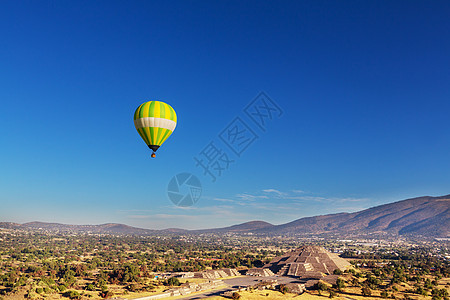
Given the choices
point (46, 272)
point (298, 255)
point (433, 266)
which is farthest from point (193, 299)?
point (433, 266)

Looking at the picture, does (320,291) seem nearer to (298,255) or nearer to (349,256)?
(298,255)

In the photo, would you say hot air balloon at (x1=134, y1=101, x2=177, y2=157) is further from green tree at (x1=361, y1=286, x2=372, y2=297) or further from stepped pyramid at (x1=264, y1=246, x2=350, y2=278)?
stepped pyramid at (x1=264, y1=246, x2=350, y2=278)

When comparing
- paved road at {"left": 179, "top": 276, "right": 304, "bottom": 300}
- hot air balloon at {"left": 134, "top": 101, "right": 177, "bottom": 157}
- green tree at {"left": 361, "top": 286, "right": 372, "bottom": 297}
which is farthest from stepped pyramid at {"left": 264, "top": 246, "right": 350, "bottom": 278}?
hot air balloon at {"left": 134, "top": 101, "right": 177, "bottom": 157}

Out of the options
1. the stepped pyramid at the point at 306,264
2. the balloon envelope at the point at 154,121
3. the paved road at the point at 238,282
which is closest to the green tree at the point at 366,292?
the paved road at the point at 238,282

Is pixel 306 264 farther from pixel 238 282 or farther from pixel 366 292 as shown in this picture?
pixel 366 292

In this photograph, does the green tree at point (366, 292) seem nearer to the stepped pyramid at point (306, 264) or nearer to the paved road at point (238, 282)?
the paved road at point (238, 282)

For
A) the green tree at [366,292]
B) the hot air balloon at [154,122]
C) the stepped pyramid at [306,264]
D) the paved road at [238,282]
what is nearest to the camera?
the hot air balloon at [154,122]
